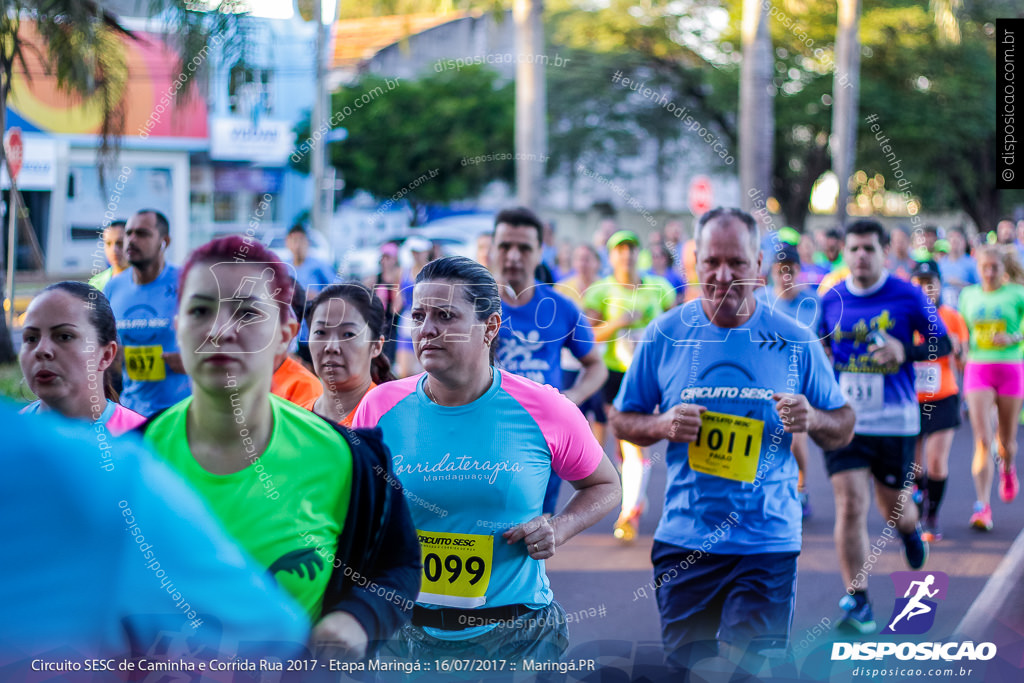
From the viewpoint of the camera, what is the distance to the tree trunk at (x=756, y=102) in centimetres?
1309

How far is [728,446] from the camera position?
11.5 feet

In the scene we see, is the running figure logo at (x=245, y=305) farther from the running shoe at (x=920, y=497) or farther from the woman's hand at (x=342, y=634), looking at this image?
the running shoe at (x=920, y=497)

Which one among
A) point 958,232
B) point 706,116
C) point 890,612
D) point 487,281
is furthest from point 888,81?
point 487,281

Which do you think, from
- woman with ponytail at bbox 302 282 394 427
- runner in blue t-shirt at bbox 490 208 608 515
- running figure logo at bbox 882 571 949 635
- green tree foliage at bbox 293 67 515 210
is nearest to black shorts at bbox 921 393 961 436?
running figure logo at bbox 882 571 949 635

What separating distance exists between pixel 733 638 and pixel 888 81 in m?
30.9

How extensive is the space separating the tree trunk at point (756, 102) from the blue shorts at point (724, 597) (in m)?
9.55

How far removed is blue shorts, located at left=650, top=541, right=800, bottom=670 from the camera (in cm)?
346

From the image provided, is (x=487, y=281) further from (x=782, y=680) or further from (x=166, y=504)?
(x=166, y=504)

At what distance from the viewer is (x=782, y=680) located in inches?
100.0

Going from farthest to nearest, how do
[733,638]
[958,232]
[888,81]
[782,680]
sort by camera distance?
[888,81] < [958,232] < [733,638] < [782,680]

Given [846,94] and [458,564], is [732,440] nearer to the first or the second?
[458,564]

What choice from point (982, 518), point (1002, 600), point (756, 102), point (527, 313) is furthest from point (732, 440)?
point (756, 102)

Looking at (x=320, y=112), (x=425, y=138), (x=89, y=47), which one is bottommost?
(x=89, y=47)

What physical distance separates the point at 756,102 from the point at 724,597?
11.2 metres
